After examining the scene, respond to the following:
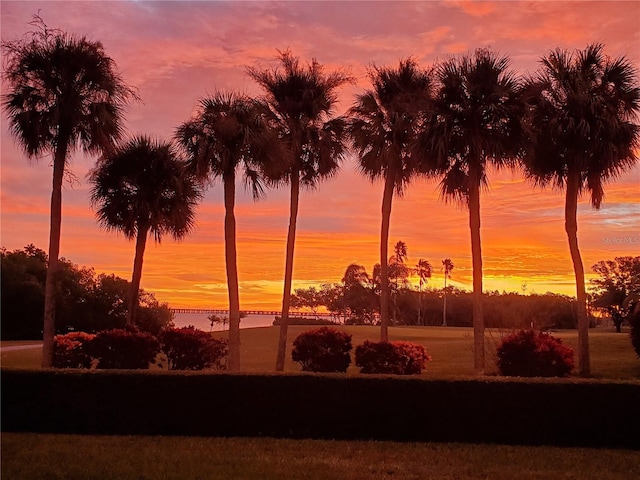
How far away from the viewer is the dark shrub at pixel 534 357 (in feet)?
63.9

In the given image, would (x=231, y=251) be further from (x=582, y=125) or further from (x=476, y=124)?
(x=582, y=125)

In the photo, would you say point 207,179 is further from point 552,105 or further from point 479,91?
point 552,105

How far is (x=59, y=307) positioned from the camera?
4169 cm

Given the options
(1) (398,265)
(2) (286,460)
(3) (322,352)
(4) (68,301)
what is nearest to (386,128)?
(3) (322,352)

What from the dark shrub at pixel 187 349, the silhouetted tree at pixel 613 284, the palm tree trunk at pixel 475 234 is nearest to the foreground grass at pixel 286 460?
the dark shrub at pixel 187 349

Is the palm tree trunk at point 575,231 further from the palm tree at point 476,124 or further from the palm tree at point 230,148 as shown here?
the palm tree at point 230,148

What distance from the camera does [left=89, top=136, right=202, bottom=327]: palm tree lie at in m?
25.9

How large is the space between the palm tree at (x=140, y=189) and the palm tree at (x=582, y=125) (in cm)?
1384

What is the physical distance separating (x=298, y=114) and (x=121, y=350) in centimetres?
1062

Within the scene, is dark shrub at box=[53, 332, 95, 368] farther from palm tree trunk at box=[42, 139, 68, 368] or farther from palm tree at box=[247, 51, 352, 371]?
palm tree at box=[247, 51, 352, 371]

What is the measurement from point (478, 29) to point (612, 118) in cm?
660

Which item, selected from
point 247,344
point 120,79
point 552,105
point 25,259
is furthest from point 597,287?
point 120,79

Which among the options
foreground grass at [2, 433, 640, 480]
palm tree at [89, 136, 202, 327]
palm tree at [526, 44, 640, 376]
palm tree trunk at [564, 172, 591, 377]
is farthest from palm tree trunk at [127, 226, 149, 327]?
palm tree trunk at [564, 172, 591, 377]

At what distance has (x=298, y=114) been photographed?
78.8ft
